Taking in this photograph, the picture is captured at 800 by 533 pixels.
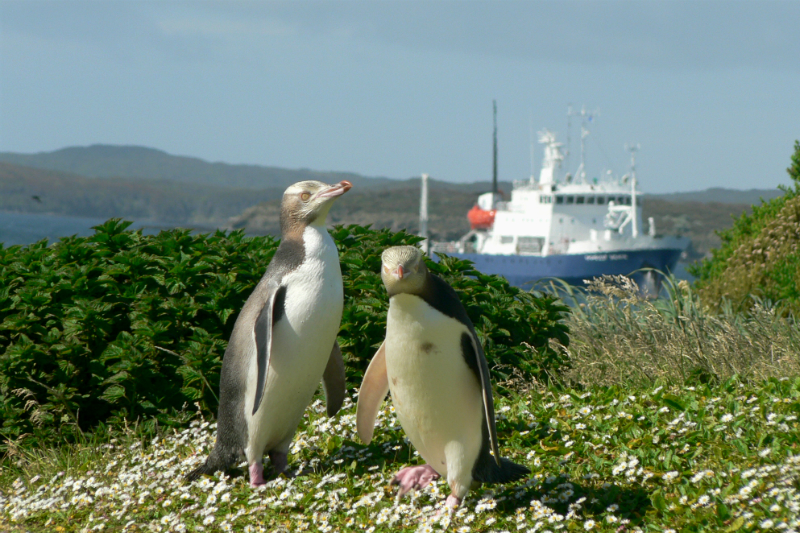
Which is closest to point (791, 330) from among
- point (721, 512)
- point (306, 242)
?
point (721, 512)

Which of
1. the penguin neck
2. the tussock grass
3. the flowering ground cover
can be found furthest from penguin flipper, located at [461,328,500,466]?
the tussock grass

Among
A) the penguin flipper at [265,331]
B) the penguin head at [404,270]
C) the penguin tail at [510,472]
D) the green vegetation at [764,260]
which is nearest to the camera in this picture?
the penguin head at [404,270]

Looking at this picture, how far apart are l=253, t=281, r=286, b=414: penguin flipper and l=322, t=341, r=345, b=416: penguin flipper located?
26.0 inches

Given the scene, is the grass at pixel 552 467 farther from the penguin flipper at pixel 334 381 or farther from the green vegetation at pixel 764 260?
the green vegetation at pixel 764 260

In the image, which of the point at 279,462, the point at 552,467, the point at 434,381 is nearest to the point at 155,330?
the point at 279,462

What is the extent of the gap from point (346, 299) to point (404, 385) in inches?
92.1

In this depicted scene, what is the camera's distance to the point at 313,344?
4.25 metres

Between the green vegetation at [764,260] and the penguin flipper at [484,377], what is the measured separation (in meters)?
5.55

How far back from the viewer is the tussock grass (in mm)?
6066

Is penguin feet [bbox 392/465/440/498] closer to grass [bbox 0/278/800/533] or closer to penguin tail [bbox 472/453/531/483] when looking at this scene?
grass [bbox 0/278/800/533]

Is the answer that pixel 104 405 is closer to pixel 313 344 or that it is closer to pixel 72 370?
pixel 72 370

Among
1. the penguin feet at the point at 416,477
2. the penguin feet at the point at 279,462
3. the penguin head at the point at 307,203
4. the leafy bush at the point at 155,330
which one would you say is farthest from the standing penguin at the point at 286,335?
the leafy bush at the point at 155,330

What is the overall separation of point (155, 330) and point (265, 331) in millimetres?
1983

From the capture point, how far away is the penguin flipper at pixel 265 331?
4078mm
